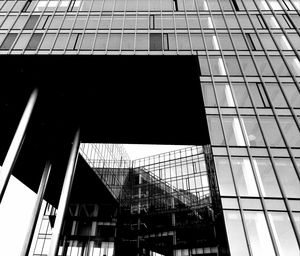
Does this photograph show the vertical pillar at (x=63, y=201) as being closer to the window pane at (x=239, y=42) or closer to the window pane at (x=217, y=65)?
the window pane at (x=217, y=65)

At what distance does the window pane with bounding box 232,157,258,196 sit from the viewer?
14.2m

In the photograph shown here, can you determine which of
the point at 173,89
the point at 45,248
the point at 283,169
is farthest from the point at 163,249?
the point at 283,169

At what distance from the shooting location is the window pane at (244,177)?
14161 millimetres

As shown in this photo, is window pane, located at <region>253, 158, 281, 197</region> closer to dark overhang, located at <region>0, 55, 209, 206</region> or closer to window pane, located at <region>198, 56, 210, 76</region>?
window pane, located at <region>198, 56, 210, 76</region>

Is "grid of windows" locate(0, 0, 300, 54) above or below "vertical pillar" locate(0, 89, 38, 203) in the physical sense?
above

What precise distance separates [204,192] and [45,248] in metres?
28.2

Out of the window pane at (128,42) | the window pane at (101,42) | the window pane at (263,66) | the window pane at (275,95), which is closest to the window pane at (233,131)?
the window pane at (275,95)

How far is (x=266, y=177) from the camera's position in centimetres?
1459

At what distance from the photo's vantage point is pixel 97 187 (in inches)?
1526

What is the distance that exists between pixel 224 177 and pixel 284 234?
13.6 ft

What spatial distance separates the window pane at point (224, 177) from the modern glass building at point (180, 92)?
70mm

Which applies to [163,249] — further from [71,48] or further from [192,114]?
[71,48]

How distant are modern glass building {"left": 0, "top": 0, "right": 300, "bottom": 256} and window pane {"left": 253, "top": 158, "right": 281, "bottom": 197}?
61mm

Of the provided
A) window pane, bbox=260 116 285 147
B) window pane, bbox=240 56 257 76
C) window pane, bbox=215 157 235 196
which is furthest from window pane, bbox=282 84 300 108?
window pane, bbox=215 157 235 196
